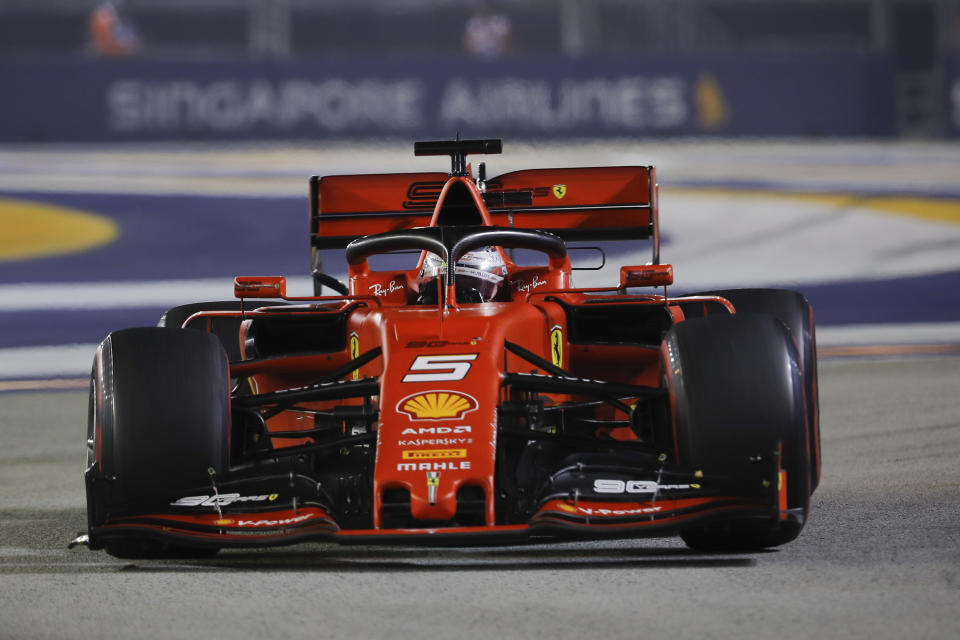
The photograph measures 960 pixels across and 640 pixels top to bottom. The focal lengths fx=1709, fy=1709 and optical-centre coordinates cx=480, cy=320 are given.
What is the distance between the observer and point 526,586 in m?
5.05

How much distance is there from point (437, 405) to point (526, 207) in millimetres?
2941

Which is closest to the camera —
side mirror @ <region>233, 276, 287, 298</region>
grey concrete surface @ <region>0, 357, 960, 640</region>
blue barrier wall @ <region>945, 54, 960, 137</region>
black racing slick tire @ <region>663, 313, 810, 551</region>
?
grey concrete surface @ <region>0, 357, 960, 640</region>

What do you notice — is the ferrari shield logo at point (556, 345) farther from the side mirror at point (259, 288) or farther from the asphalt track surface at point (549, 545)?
the side mirror at point (259, 288)

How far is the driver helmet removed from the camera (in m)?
6.99

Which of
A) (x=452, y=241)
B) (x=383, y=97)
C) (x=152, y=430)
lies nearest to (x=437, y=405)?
(x=152, y=430)

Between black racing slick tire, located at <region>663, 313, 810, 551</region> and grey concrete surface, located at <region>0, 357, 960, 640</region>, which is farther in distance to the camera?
black racing slick tire, located at <region>663, 313, 810, 551</region>

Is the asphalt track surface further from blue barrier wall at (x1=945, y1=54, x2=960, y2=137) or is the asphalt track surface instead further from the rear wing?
blue barrier wall at (x1=945, y1=54, x2=960, y2=137)

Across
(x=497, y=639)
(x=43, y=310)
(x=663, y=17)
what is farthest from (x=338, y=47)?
(x=497, y=639)

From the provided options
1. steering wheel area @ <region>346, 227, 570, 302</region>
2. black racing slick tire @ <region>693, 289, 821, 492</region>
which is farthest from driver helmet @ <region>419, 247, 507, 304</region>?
black racing slick tire @ <region>693, 289, 821, 492</region>

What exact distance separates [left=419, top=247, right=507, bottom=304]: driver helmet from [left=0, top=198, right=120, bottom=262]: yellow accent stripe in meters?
11.1

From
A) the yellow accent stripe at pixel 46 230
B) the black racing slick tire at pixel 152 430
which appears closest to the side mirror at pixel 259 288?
the black racing slick tire at pixel 152 430


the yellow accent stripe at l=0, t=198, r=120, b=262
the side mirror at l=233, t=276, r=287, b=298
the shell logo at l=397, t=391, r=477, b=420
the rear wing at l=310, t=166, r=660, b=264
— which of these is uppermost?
the yellow accent stripe at l=0, t=198, r=120, b=262

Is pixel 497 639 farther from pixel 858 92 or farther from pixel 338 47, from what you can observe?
pixel 338 47

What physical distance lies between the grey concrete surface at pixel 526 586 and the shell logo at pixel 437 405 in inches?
19.0
